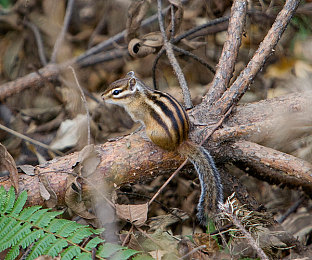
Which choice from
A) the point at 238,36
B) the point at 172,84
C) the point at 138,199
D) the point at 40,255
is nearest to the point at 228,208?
the point at 40,255

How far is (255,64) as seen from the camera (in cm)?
319

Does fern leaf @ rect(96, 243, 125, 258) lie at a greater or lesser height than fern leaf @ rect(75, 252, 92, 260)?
lesser

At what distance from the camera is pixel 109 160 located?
296 cm

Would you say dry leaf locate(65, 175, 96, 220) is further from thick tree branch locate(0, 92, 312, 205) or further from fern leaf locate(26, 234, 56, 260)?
fern leaf locate(26, 234, 56, 260)

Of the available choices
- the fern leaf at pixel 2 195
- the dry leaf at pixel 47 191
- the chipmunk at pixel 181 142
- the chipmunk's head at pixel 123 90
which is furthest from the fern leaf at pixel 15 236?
the chipmunk's head at pixel 123 90

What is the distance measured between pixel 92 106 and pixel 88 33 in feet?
5.37

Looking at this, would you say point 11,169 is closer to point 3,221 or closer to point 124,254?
point 3,221

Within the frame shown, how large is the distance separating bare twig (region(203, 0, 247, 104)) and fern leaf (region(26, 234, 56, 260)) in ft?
5.56

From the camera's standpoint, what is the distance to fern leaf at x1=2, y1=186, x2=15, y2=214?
2.58 metres

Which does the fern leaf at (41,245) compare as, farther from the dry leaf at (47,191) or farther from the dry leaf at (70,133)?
the dry leaf at (70,133)

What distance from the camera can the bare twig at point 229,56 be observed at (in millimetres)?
3299

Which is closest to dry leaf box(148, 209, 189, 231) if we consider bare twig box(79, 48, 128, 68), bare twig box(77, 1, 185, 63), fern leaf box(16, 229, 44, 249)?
fern leaf box(16, 229, 44, 249)

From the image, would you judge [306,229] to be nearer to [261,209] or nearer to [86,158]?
[261,209]

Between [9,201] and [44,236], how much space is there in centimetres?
42
